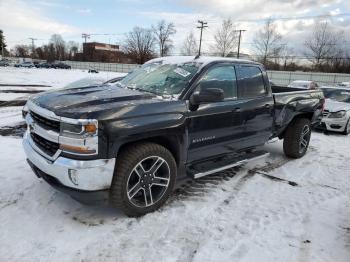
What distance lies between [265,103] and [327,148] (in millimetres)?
3337

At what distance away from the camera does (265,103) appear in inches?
213

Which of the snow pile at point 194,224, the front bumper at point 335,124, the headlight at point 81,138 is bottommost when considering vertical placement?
the snow pile at point 194,224

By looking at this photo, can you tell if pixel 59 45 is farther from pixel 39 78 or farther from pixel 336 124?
pixel 336 124

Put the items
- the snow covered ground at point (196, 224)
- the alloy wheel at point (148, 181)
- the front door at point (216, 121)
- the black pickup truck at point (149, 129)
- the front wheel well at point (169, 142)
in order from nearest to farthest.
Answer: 1. the snow covered ground at point (196, 224)
2. the black pickup truck at point (149, 129)
3. the alloy wheel at point (148, 181)
4. the front wheel well at point (169, 142)
5. the front door at point (216, 121)

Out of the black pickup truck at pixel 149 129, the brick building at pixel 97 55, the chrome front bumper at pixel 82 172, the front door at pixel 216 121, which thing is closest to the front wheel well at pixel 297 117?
the black pickup truck at pixel 149 129

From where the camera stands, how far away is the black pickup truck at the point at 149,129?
338 cm

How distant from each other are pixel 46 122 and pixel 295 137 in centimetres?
476

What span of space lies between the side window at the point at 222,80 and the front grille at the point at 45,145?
193 cm

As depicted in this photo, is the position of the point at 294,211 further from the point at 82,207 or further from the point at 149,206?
the point at 82,207

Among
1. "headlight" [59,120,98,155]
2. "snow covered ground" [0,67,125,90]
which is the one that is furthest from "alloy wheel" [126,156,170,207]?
"snow covered ground" [0,67,125,90]

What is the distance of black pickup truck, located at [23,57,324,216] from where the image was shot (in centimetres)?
338

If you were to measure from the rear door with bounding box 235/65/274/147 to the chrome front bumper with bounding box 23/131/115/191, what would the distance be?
2320 mm

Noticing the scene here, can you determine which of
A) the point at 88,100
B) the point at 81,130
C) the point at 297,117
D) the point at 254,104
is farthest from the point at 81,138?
the point at 297,117

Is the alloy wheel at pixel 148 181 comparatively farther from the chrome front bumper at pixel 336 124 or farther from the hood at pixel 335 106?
the hood at pixel 335 106
